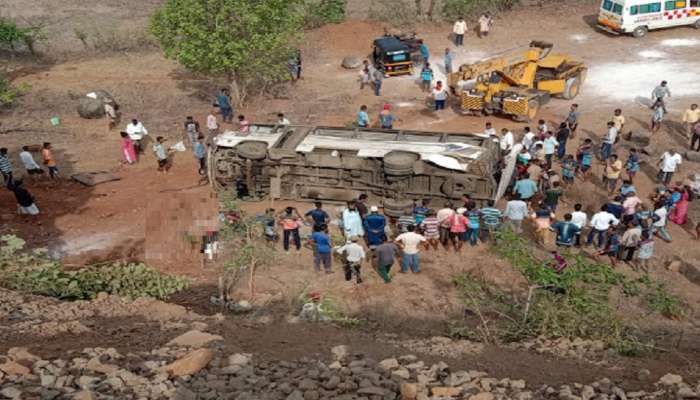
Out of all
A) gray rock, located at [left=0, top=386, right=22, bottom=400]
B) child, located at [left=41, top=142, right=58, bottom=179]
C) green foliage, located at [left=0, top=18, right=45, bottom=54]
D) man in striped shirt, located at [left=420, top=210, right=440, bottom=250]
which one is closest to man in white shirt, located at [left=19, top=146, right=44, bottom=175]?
child, located at [left=41, top=142, right=58, bottom=179]

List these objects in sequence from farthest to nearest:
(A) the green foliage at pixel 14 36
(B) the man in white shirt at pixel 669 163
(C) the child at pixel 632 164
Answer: (A) the green foliage at pixel 14 36, (C) the child at pixel 632 164, (B) the man in white shirt at pixel 669 163

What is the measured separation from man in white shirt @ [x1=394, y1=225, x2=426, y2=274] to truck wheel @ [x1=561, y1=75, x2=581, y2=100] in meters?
10.8

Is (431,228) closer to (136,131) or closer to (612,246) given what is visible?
(612,246)

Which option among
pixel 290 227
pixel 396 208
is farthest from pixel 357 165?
pixel 290 227

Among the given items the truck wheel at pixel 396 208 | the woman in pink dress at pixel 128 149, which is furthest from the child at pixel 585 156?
the woman in pink dress at pixel 128 149

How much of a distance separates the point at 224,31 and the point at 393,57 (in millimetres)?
6527

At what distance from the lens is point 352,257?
1155cm

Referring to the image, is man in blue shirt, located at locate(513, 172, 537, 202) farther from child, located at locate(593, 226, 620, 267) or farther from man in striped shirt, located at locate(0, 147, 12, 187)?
man in striped shirt, located at locate(0, 147, 12, 187)

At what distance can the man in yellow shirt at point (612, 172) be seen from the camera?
14500mm

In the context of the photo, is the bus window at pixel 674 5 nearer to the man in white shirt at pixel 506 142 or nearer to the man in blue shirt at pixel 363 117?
the man in white shirt at pixel 506 142

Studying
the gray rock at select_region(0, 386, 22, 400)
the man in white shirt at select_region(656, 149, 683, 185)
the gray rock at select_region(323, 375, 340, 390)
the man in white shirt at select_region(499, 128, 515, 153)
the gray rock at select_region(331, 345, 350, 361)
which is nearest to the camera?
the gray rock at select_region(0, 386, 22, 400)

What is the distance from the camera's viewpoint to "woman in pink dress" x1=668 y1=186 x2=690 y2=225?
13.3 meters

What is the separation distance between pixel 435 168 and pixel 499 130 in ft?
19.9

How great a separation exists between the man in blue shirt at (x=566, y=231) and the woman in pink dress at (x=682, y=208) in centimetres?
271
